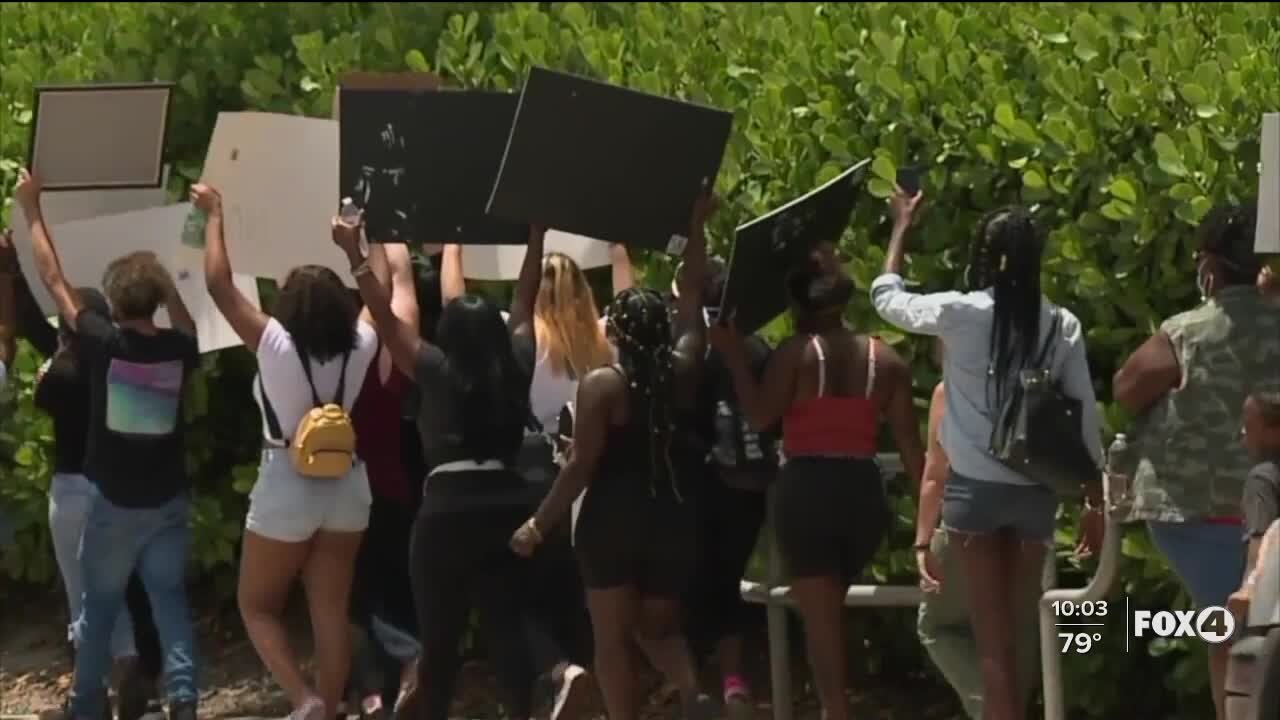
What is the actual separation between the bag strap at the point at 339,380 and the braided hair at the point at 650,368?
3.25ft

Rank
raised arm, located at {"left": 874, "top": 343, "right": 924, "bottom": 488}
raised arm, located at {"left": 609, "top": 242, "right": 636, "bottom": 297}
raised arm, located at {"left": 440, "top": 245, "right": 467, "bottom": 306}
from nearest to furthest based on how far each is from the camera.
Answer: raised arm, located at {"left": 874, "top": 343, "right": 924, "bottom": 488} < raised arm, located at {"left": 440, "top": 245, "right": 467, "bottom": 306} < raised arm, located at {"left": 609, "top": 242, "right": 636, "bottom": 297}

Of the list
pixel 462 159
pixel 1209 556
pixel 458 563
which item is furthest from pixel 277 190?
pixel 1209 556

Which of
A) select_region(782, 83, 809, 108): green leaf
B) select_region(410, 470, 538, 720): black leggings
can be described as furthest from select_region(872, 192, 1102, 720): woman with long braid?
select_region(782, 83, 809, 108): green leaf

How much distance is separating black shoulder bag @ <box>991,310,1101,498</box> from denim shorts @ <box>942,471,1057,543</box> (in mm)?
83

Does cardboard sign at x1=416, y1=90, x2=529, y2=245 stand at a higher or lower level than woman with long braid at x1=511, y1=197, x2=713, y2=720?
higher

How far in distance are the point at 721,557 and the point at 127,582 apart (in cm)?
214

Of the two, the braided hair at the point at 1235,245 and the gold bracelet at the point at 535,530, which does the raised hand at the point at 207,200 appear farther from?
the braided hair at the point at 1235,245

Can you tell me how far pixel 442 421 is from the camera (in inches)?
360

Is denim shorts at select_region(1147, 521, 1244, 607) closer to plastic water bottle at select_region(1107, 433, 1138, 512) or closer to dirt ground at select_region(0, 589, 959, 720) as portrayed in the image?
plastic water bottle at select_region(1107, 433, 1138, 512)

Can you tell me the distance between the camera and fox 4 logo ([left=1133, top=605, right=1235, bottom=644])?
8.15 metres

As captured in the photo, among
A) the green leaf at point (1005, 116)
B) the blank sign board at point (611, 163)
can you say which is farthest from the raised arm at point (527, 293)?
the green leaf at point (1005, 116)

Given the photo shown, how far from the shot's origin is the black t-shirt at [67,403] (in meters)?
10.0

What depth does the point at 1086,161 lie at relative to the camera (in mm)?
9328

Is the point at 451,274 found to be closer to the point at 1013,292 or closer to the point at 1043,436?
the point at 1013,292
